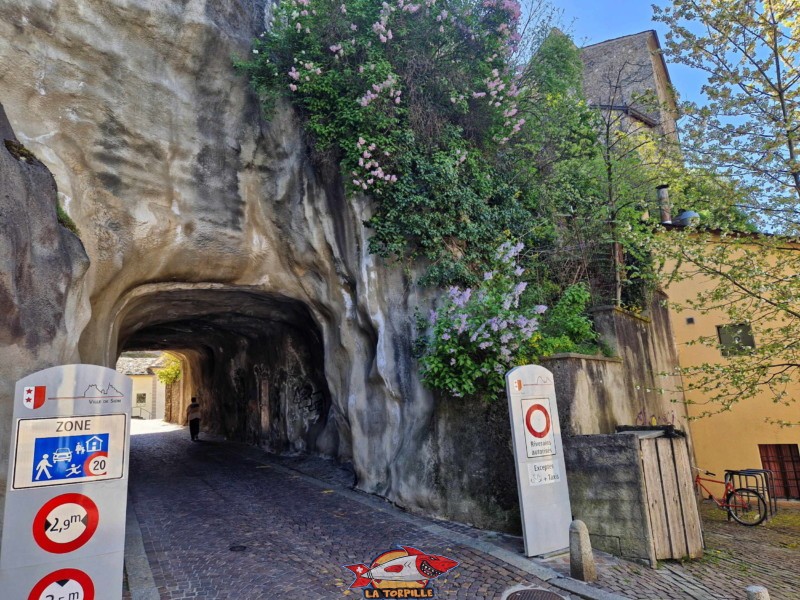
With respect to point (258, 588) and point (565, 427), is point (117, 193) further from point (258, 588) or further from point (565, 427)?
point (565, 427)

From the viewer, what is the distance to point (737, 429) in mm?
14461

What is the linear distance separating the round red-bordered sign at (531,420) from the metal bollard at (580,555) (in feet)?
3.92

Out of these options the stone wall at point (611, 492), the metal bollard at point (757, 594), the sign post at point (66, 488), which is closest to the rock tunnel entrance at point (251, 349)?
the sign post at point (66, 488)

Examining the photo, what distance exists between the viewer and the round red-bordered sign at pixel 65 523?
12.6ft

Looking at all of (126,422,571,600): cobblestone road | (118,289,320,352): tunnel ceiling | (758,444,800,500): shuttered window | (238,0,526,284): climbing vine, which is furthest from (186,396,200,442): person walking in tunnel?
(758,444,800,500): shuttered window

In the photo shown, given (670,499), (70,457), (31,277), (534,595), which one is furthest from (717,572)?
(31,277)

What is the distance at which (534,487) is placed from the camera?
631cm

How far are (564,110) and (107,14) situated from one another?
8.74 meters

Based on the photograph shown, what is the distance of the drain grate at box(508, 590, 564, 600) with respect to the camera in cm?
506

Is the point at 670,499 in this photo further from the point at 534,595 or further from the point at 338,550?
the point at 338,550

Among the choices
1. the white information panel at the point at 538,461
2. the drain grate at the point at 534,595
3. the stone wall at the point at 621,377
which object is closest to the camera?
the drain grate at the point at 534,595

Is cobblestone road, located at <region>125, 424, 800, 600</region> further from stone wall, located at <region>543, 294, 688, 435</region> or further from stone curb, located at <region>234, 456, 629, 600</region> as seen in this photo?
stone wall, located at <region>543, 294, 688, 435</region>

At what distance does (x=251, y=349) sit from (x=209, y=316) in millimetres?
3599

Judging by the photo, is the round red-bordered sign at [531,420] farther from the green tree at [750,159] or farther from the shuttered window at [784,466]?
the shuttered window at [784,466]
